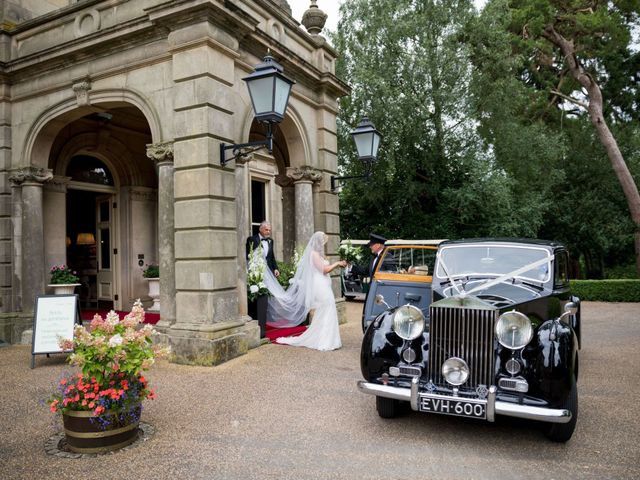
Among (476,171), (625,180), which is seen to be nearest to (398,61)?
(476,171)

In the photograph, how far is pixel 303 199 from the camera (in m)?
9.66

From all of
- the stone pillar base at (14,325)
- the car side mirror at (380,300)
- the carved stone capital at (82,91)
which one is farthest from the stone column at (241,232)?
the stone pillar base at (14,325)

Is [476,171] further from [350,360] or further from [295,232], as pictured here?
[350,360]

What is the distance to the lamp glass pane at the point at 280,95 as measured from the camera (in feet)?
20.5

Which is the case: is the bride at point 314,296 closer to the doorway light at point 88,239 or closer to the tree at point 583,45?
the doorway light at point 88,239

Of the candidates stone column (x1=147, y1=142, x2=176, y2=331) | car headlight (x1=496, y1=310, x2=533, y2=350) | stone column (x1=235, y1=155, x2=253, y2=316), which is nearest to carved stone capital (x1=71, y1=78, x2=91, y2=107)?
stone column (x1=147, y1=142, x2=176, y2=331)

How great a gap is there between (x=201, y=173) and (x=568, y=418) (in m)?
5.35

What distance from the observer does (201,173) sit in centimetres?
677

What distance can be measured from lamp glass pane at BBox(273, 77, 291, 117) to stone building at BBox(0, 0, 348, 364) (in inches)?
44.4

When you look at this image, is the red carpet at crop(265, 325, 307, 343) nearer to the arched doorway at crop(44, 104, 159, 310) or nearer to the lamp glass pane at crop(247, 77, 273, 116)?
the arched doorway at crop(44, 104, 159, 310)

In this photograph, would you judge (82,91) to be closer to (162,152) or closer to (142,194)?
(162,152)

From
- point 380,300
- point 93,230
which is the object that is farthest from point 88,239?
point 380,300

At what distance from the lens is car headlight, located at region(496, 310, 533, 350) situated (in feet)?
12.5

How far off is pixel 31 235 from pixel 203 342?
4.41 meters
